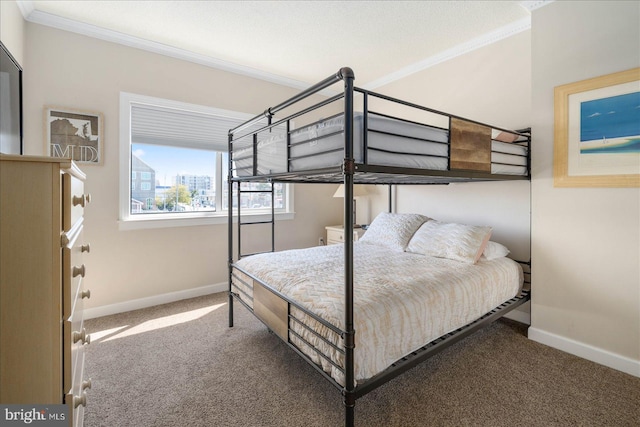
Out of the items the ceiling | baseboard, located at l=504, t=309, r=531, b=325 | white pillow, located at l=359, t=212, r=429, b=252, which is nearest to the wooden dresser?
the ceiling

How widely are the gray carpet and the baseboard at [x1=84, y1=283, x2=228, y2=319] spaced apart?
43cm

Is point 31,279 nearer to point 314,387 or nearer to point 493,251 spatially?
point 314,387

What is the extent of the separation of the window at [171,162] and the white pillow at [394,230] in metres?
1.57

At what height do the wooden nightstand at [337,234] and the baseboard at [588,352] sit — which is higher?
the wooden nightstand at [337,234]

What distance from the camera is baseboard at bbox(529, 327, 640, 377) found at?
1963mm

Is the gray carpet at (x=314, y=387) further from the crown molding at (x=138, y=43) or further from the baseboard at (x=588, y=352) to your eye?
the crown molding at (x=138, y=43)

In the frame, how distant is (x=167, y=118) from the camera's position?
3152mm

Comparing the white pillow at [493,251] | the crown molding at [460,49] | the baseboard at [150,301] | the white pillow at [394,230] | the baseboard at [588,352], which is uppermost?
the crown molding at [460,49]

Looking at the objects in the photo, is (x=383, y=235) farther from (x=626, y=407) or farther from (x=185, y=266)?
(x=185, y=266)

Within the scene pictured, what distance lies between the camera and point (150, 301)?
307 centimetres

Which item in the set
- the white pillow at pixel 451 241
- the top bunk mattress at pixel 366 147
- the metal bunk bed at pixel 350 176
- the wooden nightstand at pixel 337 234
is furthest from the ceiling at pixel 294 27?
the wooden nightstand at pixel 337 234

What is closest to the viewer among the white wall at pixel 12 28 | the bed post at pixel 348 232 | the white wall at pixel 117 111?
the bed post at pixel 348 232

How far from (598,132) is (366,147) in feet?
6.01

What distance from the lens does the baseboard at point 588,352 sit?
6.44 feet
